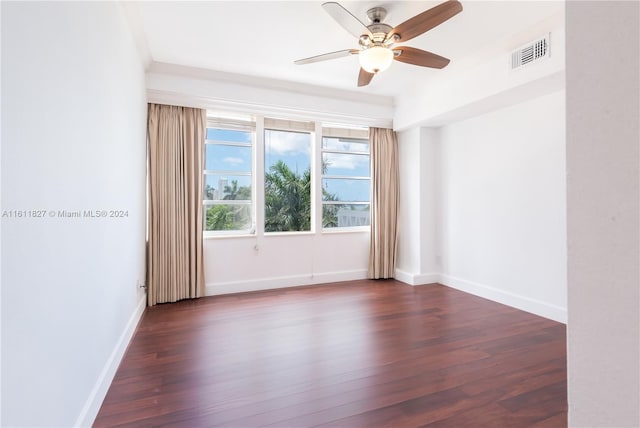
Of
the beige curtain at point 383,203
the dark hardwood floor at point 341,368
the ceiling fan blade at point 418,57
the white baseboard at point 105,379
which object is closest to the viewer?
the white baseboard at point 105,379

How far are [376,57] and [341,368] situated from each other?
232 centimetres

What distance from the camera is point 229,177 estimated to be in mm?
4375

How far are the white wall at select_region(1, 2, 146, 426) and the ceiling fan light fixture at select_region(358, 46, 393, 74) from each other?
178cm

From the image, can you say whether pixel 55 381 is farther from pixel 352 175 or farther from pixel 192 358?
pixel 352 175

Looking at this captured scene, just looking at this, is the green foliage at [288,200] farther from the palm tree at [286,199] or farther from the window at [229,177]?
the window at [229,177]

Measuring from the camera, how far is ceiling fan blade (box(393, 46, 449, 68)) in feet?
8.87

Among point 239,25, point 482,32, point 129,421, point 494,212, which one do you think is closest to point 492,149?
point 494,212

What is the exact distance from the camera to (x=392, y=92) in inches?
180

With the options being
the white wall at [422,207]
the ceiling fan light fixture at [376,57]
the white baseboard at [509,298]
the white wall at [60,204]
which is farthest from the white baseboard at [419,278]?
the white wall at [60,204]

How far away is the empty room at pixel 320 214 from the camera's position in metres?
0.52

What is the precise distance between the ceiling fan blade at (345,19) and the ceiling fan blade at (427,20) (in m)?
0.23

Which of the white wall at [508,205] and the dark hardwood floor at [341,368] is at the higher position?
the white wall at [508,205]

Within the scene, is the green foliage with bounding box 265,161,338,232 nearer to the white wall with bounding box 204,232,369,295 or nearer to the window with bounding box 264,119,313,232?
the window with bounding box 264,119,313,232

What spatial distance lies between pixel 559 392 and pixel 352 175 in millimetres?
3679
